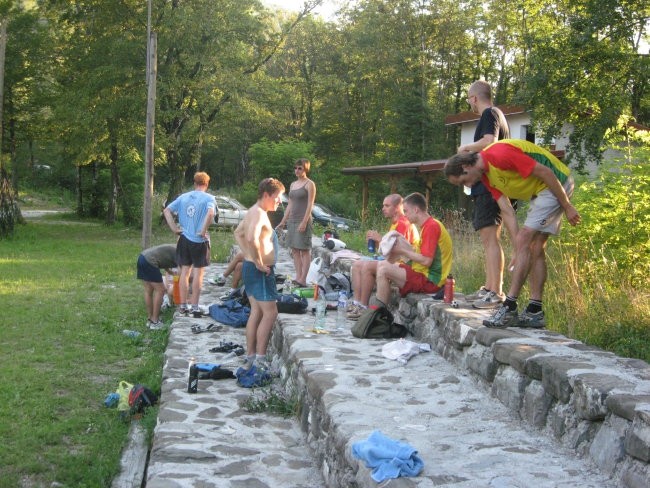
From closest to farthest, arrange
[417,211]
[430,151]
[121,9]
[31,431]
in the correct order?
[31,431] → [417,211] → [121,9] → [430,151]

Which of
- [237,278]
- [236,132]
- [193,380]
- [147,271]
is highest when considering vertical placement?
[236,132]

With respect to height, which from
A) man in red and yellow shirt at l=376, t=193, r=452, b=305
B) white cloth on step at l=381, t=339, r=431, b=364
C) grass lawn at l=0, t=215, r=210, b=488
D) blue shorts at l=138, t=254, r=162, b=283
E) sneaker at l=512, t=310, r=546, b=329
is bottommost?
grass lawn at l=0, t=215, r=210, b=488

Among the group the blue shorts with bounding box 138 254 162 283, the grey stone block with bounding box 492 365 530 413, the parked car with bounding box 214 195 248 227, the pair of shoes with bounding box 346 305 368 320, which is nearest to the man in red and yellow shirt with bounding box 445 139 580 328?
the grey stone block with bounding box 492 365 530 413

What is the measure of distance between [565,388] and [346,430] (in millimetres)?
1172

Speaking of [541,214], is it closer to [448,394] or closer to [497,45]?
[448,394]

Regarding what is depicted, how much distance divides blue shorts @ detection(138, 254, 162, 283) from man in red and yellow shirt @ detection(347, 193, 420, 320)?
2627mm

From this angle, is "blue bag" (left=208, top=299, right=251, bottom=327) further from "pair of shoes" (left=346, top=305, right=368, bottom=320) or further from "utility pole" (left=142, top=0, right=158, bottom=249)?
"utility pole" (left=142, top=0, right=158, bottom=249)

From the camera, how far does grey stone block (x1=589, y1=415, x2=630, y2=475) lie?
299cm

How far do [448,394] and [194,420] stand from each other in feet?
6.09

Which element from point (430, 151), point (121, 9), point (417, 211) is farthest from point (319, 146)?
point (417, 211)

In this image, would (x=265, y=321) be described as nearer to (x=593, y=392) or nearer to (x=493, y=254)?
(x=493, y=254)

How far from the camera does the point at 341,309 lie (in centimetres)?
768

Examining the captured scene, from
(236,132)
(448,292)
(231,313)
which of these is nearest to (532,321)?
(448,292)

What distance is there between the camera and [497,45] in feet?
121
